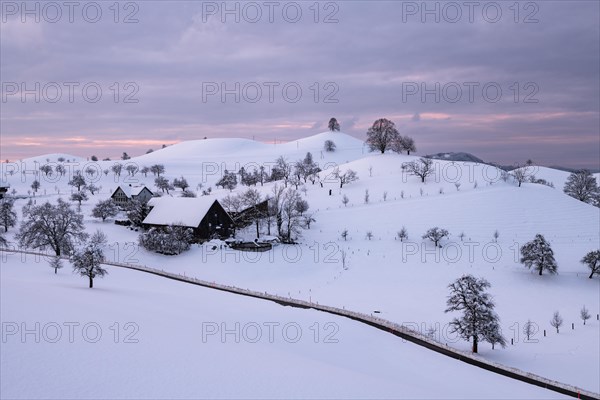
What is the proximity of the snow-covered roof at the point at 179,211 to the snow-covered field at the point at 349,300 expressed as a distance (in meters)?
4.70

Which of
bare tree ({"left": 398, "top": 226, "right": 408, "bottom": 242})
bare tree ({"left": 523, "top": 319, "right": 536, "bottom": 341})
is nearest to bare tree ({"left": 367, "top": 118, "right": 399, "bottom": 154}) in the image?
bare tree ({"left": 398, "top": 226, "right": 408, "bottom": 242})

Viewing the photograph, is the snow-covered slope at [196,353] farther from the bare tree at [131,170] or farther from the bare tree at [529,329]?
the bare tree at [131,170]

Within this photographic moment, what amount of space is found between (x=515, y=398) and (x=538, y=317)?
64.4ft

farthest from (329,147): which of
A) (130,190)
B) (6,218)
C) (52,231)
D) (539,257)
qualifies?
(52,231)

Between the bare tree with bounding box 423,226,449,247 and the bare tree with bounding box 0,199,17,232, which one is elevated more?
the bare tree with bounding box 0,199,17,232

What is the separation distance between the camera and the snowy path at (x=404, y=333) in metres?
24.6

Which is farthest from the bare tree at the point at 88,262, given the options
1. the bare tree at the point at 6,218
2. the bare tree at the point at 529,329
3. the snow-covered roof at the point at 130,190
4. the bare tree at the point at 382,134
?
the bare tree at the point at 382,134

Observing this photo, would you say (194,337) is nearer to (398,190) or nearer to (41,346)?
(41,346)

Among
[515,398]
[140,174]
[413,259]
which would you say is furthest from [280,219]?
[140,174]

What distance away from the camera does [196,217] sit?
187ft

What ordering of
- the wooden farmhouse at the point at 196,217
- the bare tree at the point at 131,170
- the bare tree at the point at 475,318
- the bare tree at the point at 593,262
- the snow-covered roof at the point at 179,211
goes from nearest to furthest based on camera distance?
1. the bare tree at the point at 475,318
2. the bare tree at the point at 593,262
3. the wooden farmhouse at the point at 196,217
4. the snow-covered roof at the point at 179,211
5. the bare tree at the point at 131,170

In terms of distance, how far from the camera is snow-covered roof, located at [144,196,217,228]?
187 ft

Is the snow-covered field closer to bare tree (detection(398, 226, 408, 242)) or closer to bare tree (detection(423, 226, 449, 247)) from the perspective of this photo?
bare tree (detection(398, 226, 408, 242))

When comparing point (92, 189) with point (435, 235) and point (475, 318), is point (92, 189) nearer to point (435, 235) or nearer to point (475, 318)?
point (435, 235)
